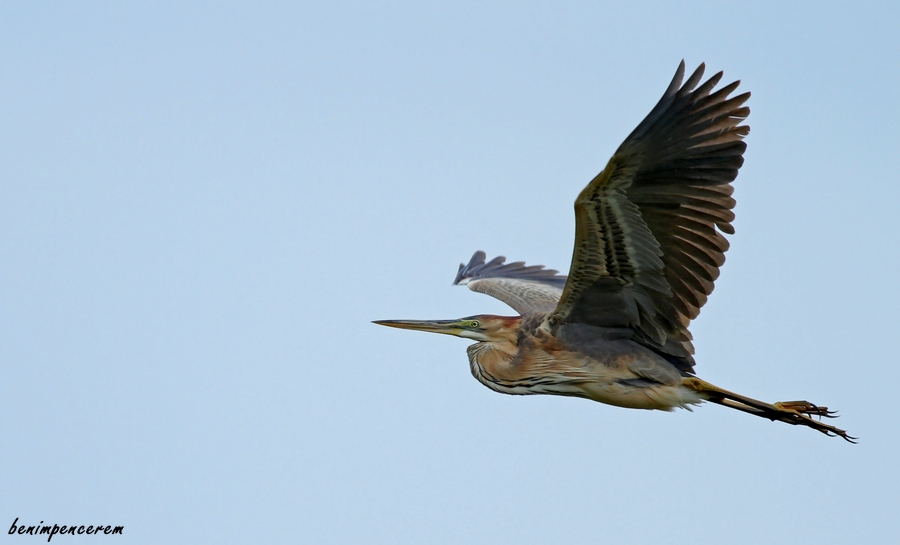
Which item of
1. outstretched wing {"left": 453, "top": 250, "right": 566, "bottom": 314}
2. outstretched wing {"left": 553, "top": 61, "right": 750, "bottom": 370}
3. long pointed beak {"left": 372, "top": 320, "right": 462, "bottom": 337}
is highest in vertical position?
outstretched wing {"left": 553, "top": 61, "right": 750, "bottom": 370}

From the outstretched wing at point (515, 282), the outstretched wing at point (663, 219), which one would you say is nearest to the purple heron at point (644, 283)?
the outstretched wing at point (663, 219)

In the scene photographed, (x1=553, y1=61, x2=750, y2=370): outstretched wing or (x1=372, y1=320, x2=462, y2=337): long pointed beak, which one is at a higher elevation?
(x1=553, y1=61, x2=750, y2=370): outstretched wing

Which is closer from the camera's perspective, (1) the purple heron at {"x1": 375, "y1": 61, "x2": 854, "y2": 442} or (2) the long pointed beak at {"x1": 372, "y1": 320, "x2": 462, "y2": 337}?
(1) the purple heron at {"x1": 375, "y1": 61, "x2": 854, "y2": 442}

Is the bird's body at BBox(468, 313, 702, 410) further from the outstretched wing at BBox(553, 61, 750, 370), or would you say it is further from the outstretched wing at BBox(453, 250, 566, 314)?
the outstretched wing at BBox(453, 250, 566, 314)

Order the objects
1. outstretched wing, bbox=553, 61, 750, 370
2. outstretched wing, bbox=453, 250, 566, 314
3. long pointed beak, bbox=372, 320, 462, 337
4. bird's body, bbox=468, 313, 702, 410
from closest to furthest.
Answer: outstretched wing, bbox=553, 61, 750, 370 < bird's body, bbox=468, 313, 702, 410 < long pointed beak, bbox=372, 320, 462, 337 < outstretched wing, bbox=453, 250, 566, 314

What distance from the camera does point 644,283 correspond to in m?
7.69

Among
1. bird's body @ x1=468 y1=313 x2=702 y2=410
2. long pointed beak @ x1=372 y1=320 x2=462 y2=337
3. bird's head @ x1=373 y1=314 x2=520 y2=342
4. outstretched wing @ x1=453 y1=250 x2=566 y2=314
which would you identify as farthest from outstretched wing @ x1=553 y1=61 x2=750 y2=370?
outstretched wing @ x1=453 y1=250 x2=566 y2=314

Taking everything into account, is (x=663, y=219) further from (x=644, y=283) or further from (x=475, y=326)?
(x=475, y=326)

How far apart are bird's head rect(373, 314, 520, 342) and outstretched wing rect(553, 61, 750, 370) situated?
474 mm

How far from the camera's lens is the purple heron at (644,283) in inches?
282

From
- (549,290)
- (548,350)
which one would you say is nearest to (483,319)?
(548,350)

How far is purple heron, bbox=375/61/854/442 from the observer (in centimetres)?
717

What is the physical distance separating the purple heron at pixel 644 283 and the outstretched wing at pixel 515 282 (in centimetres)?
168

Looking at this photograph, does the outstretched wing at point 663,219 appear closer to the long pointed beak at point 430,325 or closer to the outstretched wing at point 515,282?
the long pointed beak at point 430,325
